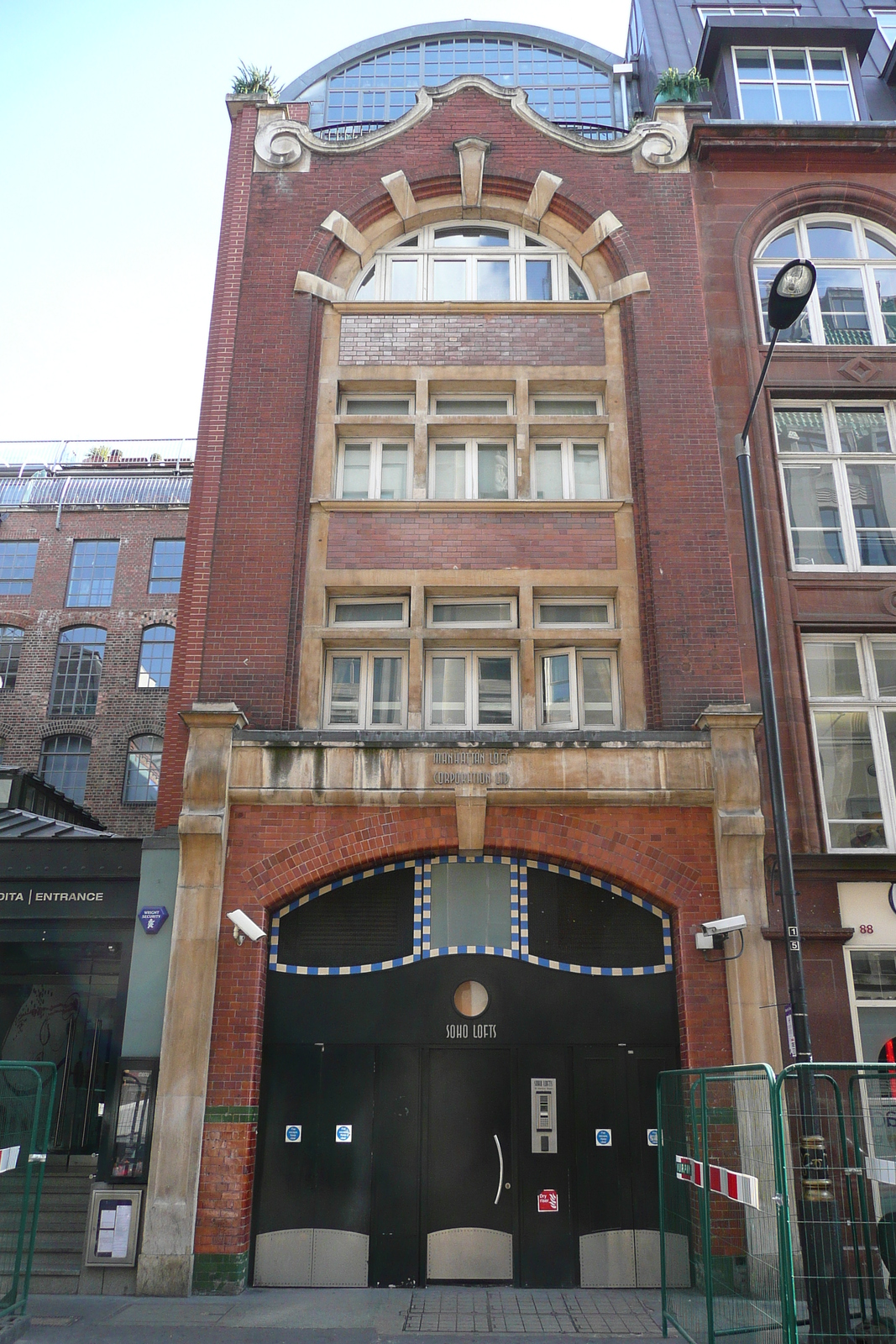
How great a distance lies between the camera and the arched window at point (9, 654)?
1336 inches

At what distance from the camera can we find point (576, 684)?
14000mm

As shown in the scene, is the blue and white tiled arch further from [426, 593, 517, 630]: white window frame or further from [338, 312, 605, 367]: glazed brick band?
[338, 312, 605, 367]: glazed brick band

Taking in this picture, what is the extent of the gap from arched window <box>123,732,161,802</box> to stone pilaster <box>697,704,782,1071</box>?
23.5 metres

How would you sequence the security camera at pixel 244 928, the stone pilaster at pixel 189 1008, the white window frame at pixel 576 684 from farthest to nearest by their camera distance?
the white window frame at pixel 576 684 < the security camera at pixel 244 928 < the stone pilaster at pixel 189 1008

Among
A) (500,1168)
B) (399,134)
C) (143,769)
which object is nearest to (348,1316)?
(500,1168)

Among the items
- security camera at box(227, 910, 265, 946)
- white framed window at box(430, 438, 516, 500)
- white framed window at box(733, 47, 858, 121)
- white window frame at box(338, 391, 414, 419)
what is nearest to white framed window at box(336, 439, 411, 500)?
white framed window at box(430, 438, 516, 500)

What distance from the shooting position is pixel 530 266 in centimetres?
1623

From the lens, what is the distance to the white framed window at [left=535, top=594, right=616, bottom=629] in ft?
47.1

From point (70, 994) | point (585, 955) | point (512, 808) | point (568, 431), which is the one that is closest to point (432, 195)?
point (568, 431)

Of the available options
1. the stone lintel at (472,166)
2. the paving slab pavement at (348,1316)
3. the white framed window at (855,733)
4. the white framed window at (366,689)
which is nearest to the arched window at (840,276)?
the stone lintel at (472,166)

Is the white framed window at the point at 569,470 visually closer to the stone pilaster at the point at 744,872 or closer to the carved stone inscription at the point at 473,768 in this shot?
the stone pilaster at the point at 744,872

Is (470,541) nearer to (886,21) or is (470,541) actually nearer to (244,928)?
(244,928)

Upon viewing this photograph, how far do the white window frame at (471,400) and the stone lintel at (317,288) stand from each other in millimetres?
2160

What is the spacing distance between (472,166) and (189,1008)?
13272mm
